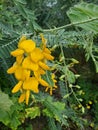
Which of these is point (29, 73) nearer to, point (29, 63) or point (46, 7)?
point (29, 63)

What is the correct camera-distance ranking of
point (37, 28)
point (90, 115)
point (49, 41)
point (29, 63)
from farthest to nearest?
point (90, 115) < point (49, 41) < point (37, 28) < point (29, 63)

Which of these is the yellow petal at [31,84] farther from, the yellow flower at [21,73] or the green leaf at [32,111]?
the green leaf at [32,111]

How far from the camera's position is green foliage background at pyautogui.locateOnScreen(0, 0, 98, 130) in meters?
0.67

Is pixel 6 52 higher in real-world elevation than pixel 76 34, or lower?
higher

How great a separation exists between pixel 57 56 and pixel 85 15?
1.87 metres

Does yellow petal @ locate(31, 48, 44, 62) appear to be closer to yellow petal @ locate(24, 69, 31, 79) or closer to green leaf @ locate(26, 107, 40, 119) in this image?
yellow petal @ locate(24, 69, 31, 79)

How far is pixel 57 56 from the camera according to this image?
7.80 feet

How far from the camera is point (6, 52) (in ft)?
2.52

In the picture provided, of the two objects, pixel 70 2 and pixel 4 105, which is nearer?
pixel 4 105

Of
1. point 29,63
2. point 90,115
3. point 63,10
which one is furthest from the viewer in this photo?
point 90,115

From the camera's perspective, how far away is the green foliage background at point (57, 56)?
2.18ft

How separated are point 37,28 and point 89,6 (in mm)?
230

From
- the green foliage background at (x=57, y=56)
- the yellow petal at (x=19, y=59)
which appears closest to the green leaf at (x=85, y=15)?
the green foliage background at (x=57, y=56)

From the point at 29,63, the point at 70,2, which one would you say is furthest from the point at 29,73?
the point at 70,2
